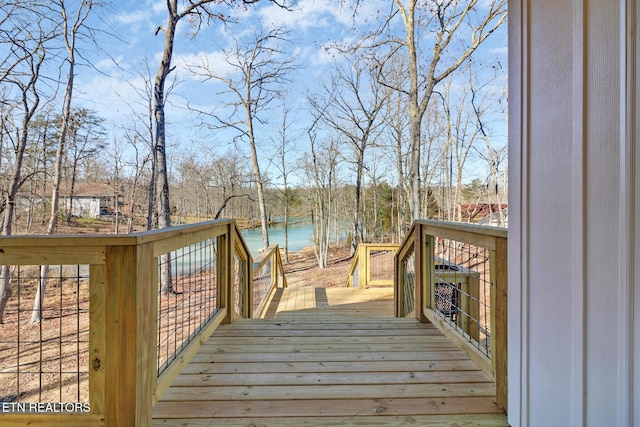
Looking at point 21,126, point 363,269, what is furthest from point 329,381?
point 21,126

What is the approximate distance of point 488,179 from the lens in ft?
40.4

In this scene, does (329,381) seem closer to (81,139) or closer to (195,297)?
(195,297)

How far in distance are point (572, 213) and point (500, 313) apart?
2.22 feet

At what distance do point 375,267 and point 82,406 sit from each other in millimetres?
9200

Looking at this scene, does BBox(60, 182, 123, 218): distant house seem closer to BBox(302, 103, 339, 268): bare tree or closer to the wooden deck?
BBox(302, 103, 339, 268): bare tree

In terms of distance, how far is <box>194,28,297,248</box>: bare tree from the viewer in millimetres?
10180

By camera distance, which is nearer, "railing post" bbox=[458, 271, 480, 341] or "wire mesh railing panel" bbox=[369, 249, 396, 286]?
"railing post" bbox=[458, 271, 480, 341]

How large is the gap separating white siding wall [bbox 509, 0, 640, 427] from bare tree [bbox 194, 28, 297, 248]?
34.0ft

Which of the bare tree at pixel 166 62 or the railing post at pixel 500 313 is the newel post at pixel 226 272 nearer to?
the railing post at pixel 500 313

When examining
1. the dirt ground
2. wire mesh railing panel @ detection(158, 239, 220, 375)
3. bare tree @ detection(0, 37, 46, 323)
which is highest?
bare tree @ detection(0, 37, 46, 323)

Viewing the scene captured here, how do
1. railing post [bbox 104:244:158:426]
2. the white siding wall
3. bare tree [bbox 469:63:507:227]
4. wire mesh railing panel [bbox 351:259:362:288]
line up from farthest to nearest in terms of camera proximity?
bare tree [bbox 469:63:507:227], wire mesh railing panel [bbox 351:259:362:288], railing post [bbox 104:244:158:426], the white siding wall

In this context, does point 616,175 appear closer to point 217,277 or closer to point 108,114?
point 217,277

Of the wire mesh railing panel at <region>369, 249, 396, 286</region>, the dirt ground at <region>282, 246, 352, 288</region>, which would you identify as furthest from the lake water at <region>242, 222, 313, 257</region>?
the wire mesh railing panel at <region>369, 249, 396, 286</region>

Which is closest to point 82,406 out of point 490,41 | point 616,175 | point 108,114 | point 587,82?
point 616,175
